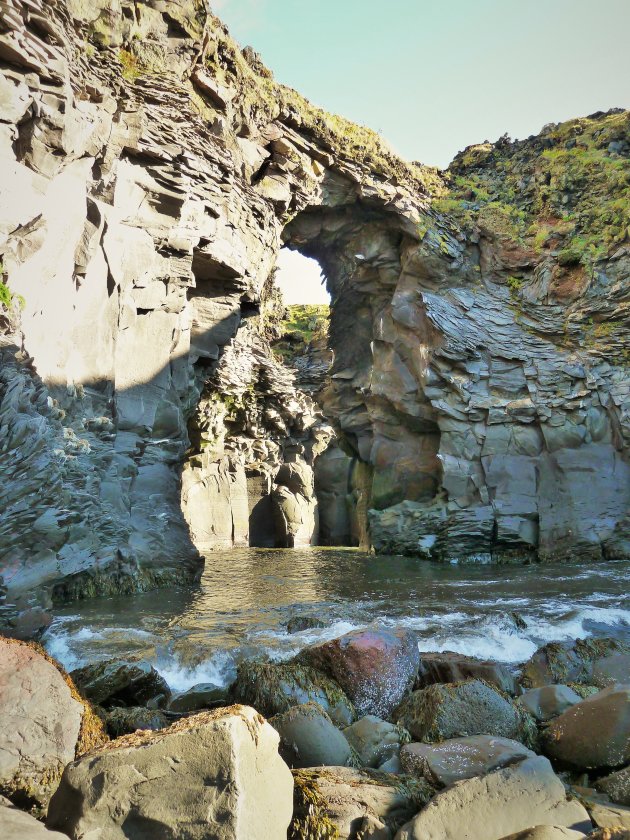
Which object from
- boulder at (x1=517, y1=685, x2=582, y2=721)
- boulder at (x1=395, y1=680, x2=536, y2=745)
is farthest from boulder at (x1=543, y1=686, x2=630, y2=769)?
boulder at (x1=517, y1=685, x2=582, y2=721)

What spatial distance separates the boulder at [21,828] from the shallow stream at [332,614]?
536 centimetres

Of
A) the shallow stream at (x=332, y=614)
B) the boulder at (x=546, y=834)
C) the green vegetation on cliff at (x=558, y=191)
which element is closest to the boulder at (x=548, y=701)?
the shallow stream at (x=332, y=614)

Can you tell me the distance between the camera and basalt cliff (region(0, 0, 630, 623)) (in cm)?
1344

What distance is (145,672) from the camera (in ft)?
24.3

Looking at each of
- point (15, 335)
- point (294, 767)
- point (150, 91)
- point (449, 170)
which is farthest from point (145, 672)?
point (449, 170)

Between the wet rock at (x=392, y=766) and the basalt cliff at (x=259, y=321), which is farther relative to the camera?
the basalt cliff at (x=259, y=321)

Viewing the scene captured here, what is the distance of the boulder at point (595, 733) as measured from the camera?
5113mm

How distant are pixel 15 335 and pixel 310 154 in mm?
20495

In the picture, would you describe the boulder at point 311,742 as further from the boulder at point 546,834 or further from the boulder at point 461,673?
the boulder at point 461,673

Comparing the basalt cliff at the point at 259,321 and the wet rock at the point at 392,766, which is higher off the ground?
the basalt cliff at the point at 259,321

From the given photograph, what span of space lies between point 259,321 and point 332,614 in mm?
21063

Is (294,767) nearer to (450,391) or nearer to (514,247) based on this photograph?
(450,391)

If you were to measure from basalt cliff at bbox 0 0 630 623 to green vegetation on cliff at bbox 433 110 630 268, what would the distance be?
0.14m

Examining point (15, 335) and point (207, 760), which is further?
point (15, 335)
